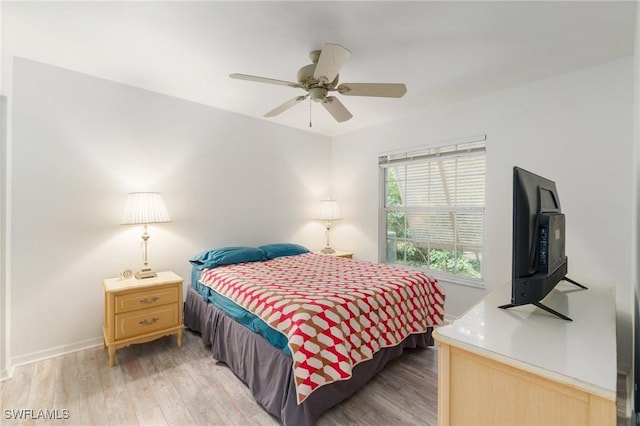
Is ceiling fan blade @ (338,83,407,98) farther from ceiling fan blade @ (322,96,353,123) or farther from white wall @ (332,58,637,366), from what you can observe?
white wall @ (332,58,637,366)

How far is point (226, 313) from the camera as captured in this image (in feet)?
7.49

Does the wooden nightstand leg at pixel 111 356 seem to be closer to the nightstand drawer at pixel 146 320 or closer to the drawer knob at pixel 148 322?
the nightstand drawer at pixel 146 320

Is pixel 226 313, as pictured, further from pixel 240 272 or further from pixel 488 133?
pixel 488 133

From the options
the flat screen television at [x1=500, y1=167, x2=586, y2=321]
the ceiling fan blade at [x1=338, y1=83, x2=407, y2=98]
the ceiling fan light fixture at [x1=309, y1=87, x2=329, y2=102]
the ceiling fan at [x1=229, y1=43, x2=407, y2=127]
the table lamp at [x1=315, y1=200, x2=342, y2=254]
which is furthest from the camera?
the table lamp at [x1=315, y1=200, x2=342, y2=254]

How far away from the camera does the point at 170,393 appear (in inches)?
75.2

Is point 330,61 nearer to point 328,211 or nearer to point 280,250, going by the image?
point 280,250

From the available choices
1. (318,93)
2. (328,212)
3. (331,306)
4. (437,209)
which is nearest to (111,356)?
(331,306)

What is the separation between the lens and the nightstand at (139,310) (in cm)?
222

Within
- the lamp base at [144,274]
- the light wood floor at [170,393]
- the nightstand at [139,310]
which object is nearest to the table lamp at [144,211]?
the lamp base at [144,274]

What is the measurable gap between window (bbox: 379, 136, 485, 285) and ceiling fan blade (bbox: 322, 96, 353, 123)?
145 centimetres

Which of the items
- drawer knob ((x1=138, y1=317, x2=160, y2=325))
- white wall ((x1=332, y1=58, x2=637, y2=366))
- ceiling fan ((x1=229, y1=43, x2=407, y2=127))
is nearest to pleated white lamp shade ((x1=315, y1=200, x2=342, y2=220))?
white wall ((x1=332, y1=58, x2=637, y2=366))

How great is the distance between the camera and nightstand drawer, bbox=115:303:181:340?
2254 mm

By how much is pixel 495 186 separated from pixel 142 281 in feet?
11.5

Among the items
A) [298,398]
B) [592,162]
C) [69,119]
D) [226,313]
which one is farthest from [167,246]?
[592,162]
